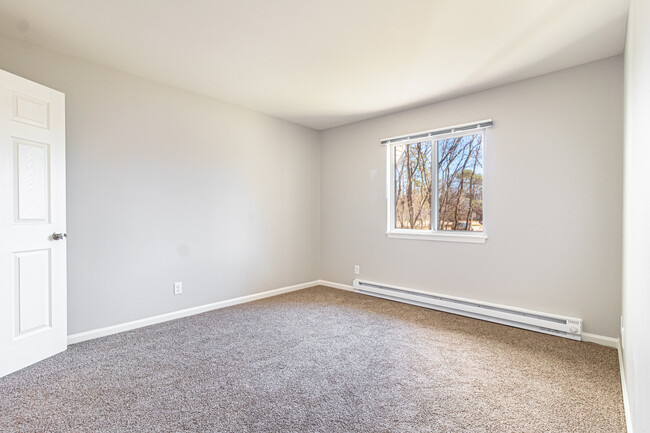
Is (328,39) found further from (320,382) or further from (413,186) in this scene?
(320,382)

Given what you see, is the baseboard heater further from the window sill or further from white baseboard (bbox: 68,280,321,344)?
white baseboard (bbox: 68,280,321,344)

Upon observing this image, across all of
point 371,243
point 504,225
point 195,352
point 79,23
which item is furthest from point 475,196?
point 79,23

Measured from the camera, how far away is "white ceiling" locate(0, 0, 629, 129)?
2064mm

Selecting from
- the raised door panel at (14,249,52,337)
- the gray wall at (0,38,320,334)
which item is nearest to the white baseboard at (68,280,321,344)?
the gray wall at (0,38,320,334)

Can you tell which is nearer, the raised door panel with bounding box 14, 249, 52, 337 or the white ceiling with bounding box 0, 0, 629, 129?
the white ceiling with bounding box 0, 0, 629, 129

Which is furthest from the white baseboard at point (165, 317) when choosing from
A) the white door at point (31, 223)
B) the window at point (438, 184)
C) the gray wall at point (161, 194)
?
the window at point (438, 184)

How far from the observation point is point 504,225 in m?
3.22

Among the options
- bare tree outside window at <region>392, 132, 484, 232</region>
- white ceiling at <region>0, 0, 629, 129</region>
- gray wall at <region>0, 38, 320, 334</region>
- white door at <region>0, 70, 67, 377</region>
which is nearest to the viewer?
white ceiling at <region>0, 0, 629, 129</region>

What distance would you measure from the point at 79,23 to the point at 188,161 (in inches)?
57.8

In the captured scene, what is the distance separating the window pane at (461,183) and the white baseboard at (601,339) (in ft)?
4.18

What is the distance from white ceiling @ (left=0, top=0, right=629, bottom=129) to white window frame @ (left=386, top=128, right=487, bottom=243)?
598 millimetres

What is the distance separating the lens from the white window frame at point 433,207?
3.44 m

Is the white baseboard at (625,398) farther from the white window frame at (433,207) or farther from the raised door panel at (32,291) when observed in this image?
the raised door panel at (32,291)

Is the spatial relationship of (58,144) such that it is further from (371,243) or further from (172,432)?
(371,243)
